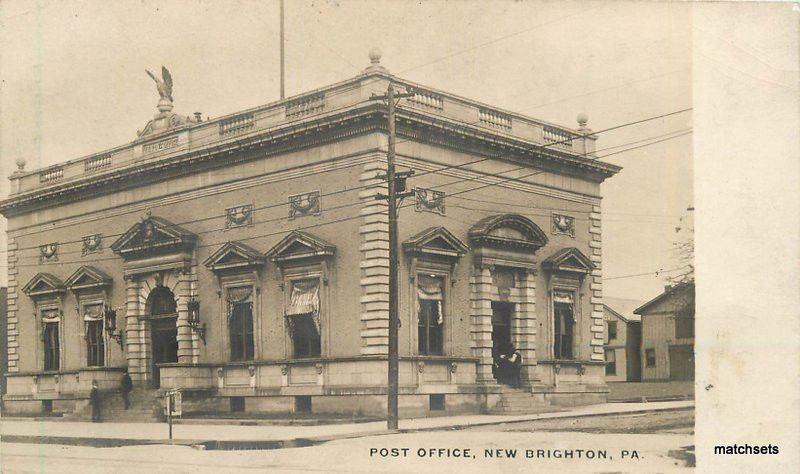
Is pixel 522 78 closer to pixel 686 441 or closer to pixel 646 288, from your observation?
pixel 646 288

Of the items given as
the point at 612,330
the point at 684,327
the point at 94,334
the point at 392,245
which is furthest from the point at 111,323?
the point at 612,330

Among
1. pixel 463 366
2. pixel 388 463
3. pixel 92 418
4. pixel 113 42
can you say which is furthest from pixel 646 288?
pixel 92 418

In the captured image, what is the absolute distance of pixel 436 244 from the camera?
23094mm

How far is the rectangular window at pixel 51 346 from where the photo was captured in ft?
82.7

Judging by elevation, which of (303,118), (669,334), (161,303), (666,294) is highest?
(303,118)

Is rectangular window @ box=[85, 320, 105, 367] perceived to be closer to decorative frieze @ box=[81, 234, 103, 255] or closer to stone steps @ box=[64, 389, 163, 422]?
stone steps @ box=[64, 389, 163, 422]

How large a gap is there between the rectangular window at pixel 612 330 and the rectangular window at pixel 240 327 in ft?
33.3

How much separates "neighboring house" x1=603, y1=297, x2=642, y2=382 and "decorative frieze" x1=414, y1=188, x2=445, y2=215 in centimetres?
458

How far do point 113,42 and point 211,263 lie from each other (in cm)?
679

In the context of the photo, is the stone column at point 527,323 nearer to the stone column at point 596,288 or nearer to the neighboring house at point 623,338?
the stone column at point 596,288

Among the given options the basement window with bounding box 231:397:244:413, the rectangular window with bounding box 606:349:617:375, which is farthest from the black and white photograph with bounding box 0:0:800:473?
the rectangular window with bounding box 606:349:617:375

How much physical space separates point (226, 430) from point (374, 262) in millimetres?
4685

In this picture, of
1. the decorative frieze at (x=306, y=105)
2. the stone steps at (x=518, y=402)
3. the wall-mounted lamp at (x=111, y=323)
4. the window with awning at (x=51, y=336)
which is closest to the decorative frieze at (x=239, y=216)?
the decorative frieze at (x=306, y=105)

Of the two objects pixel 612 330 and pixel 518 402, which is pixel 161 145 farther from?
pixel 612 330
